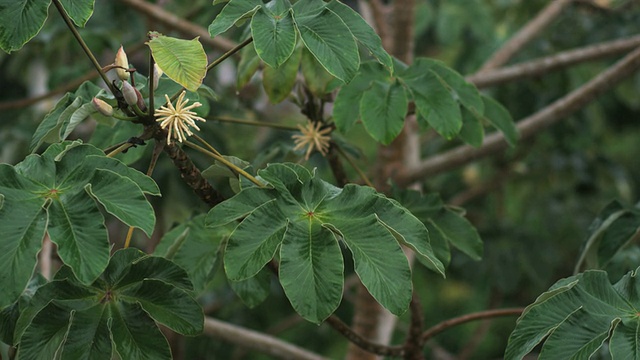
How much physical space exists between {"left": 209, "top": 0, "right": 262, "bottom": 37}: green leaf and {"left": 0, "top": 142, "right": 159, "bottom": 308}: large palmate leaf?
0.18m

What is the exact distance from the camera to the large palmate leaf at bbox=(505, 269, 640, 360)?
3.08 ft

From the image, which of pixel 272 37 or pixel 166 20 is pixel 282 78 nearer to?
pixel 272 37

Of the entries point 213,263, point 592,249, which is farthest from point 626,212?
point 213,263

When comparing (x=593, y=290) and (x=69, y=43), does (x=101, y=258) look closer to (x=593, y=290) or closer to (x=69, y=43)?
(x=593, y=290)

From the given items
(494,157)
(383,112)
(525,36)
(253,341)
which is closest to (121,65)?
(383,112)

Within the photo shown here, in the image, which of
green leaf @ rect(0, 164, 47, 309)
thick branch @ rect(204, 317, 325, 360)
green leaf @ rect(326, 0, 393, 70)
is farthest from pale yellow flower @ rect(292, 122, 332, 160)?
thick branch @ rect(204, 317, 325, 360)

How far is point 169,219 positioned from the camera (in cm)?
225

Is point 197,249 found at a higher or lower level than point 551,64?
lower

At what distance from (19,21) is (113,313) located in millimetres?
324

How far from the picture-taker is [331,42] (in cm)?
101

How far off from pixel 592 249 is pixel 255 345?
2.28 feet

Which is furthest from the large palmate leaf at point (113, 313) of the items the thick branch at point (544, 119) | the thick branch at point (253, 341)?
the thick branch at point (544, 119)

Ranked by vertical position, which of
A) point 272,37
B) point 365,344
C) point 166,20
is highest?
point 272,37

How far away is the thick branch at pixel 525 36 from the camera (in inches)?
95.9
